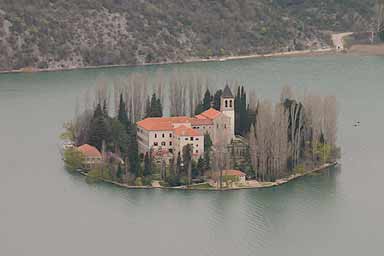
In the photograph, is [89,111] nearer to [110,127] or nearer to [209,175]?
[110,127]

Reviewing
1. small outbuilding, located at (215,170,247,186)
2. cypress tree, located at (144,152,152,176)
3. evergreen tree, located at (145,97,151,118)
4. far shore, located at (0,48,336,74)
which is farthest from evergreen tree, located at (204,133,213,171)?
far shore, located at (0,48,336,74)

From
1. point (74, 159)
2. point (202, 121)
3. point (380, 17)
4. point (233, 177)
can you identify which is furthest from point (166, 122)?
point (380, 17)

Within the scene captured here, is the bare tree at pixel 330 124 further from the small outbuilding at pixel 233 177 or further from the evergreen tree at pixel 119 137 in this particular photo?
the evergreen tree at pixel 119 137

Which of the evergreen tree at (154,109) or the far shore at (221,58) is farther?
the far shore at (221,58)

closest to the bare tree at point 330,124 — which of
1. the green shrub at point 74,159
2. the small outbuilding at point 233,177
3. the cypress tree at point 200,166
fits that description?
the small outbuilding at point 233,177

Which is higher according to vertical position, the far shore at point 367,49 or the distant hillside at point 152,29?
the distant hillside at point 152,29

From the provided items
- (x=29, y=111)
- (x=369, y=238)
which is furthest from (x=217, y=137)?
(x=29, y=111)
